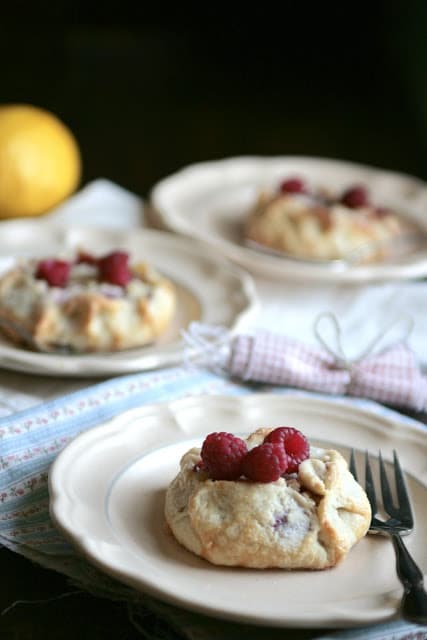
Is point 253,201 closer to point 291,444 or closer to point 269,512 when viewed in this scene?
point 291,444

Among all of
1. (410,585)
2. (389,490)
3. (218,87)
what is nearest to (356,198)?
(389,490)

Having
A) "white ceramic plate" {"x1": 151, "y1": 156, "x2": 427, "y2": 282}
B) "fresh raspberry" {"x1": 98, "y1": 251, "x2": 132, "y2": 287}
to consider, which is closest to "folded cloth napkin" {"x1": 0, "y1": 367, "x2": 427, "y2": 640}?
"fresh raspberry" {"x1": 98, "y1": 251, "x2": 132, "y2": 287}

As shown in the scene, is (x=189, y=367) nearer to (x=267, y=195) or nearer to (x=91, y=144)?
(x=267, y=195)

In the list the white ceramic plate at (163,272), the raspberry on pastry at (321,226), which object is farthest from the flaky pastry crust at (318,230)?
the white ceramic plate at (163,272)

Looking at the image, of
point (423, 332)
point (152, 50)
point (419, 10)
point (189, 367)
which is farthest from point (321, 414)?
point (152, 50)

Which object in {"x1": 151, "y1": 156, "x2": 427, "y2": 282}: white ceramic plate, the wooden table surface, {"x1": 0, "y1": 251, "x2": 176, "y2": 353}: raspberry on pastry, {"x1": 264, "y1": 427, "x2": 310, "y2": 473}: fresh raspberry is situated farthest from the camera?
the wooden table surface

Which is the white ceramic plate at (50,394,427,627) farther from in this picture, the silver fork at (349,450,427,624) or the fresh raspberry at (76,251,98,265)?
the fresh raspberry at (76,251,98,265)
